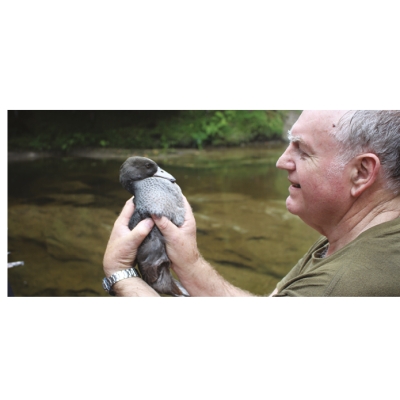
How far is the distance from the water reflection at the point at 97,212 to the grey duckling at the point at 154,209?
385 mm

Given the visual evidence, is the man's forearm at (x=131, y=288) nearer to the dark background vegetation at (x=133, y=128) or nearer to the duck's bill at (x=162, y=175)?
the duck's bill at (x=162, y=175)

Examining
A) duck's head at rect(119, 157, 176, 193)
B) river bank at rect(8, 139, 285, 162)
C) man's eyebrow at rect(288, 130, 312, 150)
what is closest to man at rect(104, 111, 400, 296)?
man's eyebrow at rect(288, 130, 312, 150)

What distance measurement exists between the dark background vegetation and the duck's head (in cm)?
51

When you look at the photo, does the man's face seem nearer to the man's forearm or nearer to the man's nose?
the man's nose

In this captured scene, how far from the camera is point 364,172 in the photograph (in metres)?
1.44

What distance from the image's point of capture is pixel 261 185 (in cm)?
321

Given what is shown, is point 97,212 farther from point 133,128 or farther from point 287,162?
point 287,162

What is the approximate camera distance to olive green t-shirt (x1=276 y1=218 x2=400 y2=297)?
4.15 ft

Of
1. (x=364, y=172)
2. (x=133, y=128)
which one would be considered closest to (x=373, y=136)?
(x=364, y=172)

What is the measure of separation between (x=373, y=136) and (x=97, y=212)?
5.80 feet

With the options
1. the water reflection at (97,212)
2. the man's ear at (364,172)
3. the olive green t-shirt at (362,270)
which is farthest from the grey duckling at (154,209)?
the man's ear at (364,172)

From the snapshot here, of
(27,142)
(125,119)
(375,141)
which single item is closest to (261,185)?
(125,119)
